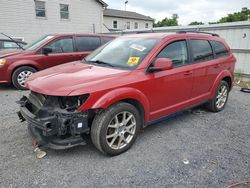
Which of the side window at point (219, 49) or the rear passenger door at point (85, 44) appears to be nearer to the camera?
the side window at point (219, 49)

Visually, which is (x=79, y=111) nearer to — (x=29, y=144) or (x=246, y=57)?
(x=29, y=144)

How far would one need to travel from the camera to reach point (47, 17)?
15.6 metres

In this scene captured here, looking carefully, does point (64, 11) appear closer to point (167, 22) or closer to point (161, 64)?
point (161, 64)

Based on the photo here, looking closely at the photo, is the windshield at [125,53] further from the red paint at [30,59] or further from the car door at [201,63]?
the red paint at [30,59]

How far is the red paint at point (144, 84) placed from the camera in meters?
2.70

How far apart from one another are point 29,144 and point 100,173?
1344 mm

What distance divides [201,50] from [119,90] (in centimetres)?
220

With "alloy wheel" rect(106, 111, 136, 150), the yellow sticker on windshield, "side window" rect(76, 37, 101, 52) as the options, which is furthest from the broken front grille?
"side window" rect(76, 37, 101, 52)

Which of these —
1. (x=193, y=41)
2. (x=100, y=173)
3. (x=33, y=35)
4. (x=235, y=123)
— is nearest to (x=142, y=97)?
(x=100, y=173)

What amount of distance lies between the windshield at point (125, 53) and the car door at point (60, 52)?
3.15 metres

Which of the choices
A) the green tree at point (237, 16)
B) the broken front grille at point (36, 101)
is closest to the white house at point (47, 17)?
the broken front grille at point (36, 101)

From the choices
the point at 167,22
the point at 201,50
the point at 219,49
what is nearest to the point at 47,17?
the point at 219,49

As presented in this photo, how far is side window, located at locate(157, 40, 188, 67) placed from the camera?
3.52 metres

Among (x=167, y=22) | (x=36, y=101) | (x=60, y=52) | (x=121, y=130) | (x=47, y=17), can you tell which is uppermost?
(x=167, y=22)
